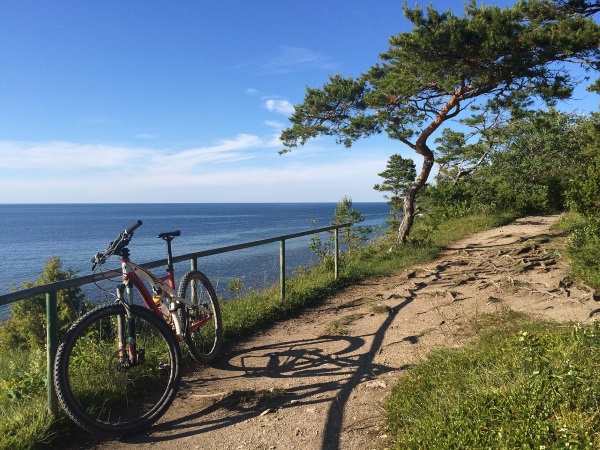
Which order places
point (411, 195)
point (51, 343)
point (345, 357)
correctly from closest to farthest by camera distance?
point (51, 343), point (345, 357), point (411, 195)

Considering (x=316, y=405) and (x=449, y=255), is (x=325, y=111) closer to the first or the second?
(x=449, y=255)

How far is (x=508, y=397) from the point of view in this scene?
9.26 ft

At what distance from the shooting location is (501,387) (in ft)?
9.79

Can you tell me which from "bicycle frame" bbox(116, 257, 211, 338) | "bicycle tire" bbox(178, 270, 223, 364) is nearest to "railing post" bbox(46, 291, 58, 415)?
"bicycle frame" bbox(116, 257, 211, 338)

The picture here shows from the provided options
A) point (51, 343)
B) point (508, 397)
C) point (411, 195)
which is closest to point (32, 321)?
point (411, 195)

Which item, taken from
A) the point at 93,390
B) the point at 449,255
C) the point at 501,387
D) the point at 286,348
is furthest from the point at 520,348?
the point at 449,255

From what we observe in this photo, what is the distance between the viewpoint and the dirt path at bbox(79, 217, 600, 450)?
3.43m

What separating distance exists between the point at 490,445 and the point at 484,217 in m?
16.2

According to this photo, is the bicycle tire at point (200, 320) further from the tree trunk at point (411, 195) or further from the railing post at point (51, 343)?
the tree trunk at point (411, 195)

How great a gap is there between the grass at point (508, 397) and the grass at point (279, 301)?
2.48 m

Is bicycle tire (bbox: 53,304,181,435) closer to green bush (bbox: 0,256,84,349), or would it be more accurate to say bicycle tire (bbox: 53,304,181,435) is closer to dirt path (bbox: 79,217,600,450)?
dirt path (bbox: 79,217,600,450)

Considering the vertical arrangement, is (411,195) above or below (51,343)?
above

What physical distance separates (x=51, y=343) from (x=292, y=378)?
2141 mm

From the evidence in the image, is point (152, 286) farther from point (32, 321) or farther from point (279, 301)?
point (32, 321)
